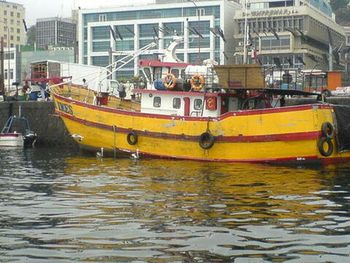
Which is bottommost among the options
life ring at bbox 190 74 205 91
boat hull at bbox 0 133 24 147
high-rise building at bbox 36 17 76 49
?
boat hull at bbox 0 133 24 147

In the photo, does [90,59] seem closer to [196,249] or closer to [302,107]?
[302,107]

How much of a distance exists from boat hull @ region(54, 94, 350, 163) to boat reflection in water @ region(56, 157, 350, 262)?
1870 mm

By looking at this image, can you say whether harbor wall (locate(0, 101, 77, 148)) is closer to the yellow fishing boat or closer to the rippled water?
the yellow fishing boat

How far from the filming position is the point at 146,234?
977 cm

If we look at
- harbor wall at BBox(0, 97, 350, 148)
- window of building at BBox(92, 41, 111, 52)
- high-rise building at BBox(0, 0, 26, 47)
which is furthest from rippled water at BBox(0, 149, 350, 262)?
high-rise building at BBox(0, 0, 26, 47)

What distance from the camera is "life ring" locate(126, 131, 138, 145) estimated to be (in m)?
24.6

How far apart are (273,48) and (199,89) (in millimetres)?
71562

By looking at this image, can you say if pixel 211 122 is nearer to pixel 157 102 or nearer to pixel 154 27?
pixel 157 102

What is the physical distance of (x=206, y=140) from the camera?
22.7 meters

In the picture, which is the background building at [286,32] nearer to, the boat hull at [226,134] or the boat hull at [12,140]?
the boat hull at [12,140]

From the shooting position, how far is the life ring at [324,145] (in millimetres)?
21109

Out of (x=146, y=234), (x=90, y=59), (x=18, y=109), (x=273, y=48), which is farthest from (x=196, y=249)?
(x=90, y=59)

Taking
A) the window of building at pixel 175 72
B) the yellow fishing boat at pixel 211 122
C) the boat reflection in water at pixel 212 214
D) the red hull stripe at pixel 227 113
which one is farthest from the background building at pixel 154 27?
the boat reflection in water at pixel 212 214

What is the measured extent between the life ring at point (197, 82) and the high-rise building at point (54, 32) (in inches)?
5134
